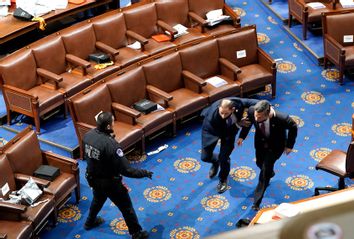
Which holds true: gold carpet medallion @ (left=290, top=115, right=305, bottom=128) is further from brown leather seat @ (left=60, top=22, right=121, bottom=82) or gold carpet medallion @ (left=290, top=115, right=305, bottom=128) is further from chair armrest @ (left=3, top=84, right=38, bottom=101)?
chair armrest @ (left=3, top=84, right=38, bottom=101)

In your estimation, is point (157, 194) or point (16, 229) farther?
point (157, 194)

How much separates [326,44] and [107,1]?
3.55m

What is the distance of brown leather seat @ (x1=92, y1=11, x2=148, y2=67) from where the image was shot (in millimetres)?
7730

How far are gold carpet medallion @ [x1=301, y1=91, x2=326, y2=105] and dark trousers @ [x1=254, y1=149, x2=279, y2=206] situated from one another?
2.23m

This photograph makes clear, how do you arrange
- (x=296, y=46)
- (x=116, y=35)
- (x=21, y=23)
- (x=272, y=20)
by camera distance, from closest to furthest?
(x=116, y=35) → (x=21, y=23) → (x=296, y=46) → (x=272, y=20)

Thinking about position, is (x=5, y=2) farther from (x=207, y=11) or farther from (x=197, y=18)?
(x=207, y=11)

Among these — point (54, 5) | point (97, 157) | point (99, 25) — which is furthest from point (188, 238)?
point (54, 5)

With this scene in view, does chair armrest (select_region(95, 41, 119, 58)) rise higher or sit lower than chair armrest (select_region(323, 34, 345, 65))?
higher

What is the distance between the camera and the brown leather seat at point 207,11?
8305 mm

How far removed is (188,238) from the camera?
548 cm

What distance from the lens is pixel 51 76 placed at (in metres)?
6.96

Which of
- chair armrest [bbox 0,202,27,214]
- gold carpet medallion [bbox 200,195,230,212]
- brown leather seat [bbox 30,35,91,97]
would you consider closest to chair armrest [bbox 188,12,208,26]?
brown leather seat [bbox 30,35,91,97]

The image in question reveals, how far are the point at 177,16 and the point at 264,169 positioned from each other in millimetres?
3710

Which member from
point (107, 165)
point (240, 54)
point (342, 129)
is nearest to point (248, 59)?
point (240, 54)
